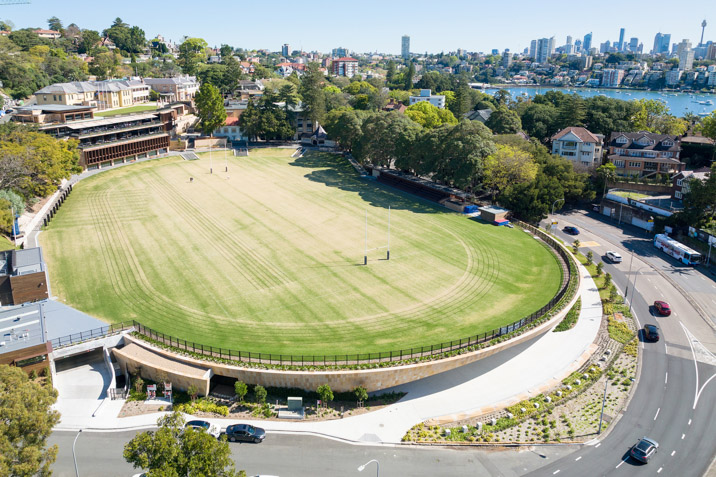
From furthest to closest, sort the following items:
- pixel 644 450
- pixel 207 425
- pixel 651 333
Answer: pixel 651 333 < pixel 207 425 < pixel 644 450

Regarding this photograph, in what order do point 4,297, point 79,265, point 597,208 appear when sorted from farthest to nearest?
point 597,208, point 79,265, point 4,297

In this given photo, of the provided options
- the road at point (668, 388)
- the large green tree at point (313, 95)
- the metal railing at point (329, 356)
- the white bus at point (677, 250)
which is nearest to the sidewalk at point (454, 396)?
the metal railing at point (329, 356)

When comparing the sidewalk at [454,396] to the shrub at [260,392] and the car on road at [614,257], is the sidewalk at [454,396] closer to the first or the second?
the shrub at [260,392]

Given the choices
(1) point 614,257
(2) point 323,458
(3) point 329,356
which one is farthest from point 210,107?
(2) point 323,458

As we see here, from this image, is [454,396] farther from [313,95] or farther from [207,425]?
[313,95]

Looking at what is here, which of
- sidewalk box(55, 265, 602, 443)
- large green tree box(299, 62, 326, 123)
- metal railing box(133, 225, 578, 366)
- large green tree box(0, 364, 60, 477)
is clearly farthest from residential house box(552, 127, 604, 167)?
large green tree box(0, 364, 60, 477)

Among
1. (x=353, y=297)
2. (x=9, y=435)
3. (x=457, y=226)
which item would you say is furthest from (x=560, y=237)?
(x=9, y=435)

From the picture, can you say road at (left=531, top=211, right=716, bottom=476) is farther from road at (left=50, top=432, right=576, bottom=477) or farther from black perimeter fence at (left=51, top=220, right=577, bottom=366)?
black perimeter fence at (left=51, top=220, right=577, bottom=366)

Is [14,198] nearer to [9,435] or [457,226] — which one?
[9,435]
